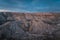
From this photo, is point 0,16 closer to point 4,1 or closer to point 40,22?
point 4,1

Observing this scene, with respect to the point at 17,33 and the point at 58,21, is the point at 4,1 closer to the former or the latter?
→ the point at 17,33

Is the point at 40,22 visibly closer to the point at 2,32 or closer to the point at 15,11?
the point at 15,11

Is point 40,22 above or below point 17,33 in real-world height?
above

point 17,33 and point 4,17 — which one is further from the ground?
point 4,17

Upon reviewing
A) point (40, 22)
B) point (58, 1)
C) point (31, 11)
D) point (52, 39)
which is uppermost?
point (58, 1)

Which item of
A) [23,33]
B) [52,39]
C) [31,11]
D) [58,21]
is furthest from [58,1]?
[23,33]

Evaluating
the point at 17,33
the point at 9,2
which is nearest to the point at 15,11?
the point at 9,2
